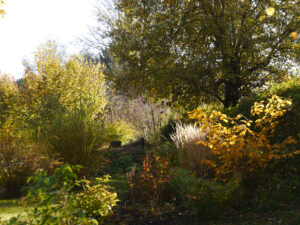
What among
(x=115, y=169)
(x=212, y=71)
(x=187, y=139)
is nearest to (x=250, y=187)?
(x=187, y=139)

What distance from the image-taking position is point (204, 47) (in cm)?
758

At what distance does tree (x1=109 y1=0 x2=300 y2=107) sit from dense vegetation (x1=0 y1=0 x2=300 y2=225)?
3 cm

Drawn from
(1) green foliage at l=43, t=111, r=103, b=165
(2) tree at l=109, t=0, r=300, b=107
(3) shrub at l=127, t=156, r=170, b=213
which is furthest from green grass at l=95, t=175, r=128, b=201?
(2) tree at l=109, t=0, r=300, b=107

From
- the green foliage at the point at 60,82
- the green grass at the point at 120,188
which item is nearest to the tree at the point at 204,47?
the green foliage at the point at 60,82

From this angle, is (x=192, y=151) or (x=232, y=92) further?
(x=232, y=92)

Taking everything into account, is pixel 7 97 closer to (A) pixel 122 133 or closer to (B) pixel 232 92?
(A) pixel 122 133

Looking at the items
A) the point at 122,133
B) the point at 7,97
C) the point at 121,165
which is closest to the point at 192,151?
the point at 121,165

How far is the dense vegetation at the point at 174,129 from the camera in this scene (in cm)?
339

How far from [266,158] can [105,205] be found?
216 cm

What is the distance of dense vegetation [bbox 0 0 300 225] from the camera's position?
3.39 metres

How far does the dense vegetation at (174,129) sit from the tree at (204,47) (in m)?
0.03

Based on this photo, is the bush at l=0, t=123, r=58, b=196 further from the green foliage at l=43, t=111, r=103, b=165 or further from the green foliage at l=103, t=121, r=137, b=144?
the green foliage at l=103, t=121, r=137, b=144

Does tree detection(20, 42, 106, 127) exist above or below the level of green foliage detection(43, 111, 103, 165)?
above

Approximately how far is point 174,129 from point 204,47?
2.41m
